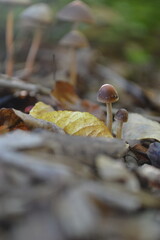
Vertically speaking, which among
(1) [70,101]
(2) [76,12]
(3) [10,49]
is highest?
(2) [76,12]

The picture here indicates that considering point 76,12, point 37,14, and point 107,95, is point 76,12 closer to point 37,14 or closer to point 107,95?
point 37,14

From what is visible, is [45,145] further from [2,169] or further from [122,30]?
[122,30]

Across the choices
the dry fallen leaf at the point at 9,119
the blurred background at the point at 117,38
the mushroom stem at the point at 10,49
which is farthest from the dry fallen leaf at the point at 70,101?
the blurred background at the point at 117,38

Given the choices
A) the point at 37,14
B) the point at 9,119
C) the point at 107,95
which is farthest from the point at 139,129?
the point at 37,14

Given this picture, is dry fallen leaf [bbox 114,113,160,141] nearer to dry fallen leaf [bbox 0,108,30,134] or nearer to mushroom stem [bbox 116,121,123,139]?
mushroom stem [bbox 116,121,123,139]

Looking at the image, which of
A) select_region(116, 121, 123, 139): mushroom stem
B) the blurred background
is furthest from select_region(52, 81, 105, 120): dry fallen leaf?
the blurred background

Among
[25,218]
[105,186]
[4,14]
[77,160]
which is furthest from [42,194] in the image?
[4,14]

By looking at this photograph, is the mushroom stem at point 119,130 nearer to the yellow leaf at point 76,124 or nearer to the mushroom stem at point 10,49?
the yellow leaf at point 76,124

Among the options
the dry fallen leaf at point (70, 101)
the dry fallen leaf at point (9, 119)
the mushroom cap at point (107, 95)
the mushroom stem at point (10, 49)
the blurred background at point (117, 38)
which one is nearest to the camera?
the dry fallen leaf at point (9, 119)
